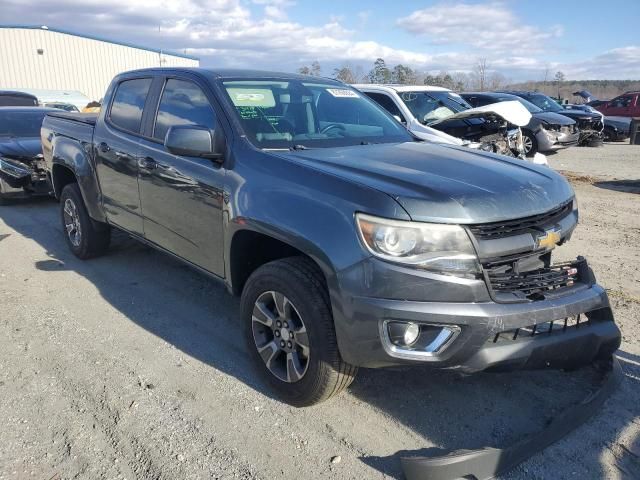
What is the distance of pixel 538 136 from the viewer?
13734 mm

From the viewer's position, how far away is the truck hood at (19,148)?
331 inches

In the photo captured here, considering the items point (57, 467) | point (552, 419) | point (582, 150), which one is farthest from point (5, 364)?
point (582, 150)

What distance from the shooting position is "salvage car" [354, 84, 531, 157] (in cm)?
924

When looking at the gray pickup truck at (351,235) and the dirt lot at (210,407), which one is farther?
the dirt lot at (210,407)

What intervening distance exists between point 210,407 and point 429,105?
812 cm

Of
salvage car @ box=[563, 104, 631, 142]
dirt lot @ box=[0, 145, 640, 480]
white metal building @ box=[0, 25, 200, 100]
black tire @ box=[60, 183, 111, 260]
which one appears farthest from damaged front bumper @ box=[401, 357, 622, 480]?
white metal building @ box=[0, 25, 200, 100]

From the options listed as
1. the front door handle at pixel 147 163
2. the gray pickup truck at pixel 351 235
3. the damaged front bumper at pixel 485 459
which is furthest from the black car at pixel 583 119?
the damaged front bumper at pixel 485 459

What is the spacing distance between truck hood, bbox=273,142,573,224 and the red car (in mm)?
24210

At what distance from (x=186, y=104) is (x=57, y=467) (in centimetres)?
249

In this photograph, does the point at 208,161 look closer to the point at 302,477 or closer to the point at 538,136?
the point at 302,477

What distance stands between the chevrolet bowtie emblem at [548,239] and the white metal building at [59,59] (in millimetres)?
27277

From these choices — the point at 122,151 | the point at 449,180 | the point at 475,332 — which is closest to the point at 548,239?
the point at 449,180

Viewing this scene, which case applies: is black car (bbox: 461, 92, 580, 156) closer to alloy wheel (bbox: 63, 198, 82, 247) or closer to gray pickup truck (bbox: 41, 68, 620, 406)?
gray pickup truck (bbox: 41, 68, 620, 406)

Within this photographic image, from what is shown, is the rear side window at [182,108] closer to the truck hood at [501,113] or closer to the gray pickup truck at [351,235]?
the gray pickup truck at [351,235]
